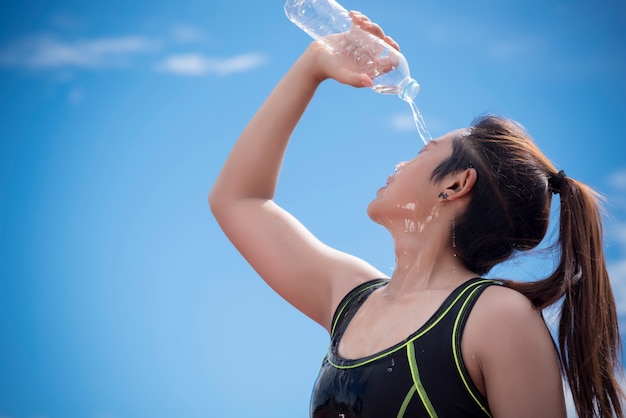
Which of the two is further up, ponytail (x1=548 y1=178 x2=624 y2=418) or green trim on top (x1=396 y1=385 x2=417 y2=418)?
ponytail (x1=548 y1=178 x2=624 y2=418)

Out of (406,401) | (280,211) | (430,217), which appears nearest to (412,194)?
(430,217)

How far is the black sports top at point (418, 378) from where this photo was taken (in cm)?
174

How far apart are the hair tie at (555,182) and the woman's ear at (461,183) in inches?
8.5

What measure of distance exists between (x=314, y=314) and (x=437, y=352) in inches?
23.9

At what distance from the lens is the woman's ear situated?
2.08 m

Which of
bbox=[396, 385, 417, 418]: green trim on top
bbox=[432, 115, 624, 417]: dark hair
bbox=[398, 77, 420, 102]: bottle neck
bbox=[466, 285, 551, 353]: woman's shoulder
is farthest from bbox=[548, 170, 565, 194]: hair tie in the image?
bbox=[396, 385, 417, 418]: green trim on top

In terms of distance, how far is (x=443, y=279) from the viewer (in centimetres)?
202

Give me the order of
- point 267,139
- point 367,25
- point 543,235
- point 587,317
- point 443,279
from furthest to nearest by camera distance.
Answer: point 267,139 < point 367,25 < point 543,235 < point 443,279 < point 587,317

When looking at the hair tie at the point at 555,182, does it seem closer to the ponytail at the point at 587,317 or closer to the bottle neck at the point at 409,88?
the ponytail at the point at 587,317

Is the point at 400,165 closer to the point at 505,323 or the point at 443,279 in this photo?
the point at 443,279

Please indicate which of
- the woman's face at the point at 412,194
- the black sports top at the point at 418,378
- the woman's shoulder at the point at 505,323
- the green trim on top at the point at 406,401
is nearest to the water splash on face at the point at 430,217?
the woman's face at the point at 412,194

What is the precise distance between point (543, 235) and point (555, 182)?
0.15 m

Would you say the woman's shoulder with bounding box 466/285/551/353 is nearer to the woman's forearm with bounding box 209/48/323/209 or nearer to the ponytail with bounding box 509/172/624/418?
the ponytail with bounding box 509/172/624/418

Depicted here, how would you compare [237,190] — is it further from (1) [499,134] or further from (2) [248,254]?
(1) [499,134]
